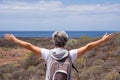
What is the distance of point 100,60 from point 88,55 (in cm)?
282

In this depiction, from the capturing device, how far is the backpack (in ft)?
13.6

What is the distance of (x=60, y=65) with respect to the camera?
4.19 m

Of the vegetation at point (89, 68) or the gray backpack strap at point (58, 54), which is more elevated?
the gray backpack strap at point (58, 54)

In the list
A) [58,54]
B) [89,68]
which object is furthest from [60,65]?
[89,68]

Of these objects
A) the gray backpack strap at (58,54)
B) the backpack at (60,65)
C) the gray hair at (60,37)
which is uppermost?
the gray hair at (60,37)

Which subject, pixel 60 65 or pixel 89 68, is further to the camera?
pixel 89 68

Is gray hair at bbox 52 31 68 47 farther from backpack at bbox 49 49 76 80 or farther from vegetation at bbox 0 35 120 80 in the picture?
vegetation at bbox 0 35 120 80

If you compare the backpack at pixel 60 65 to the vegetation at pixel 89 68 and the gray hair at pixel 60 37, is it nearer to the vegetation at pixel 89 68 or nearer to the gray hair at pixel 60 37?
the gray hair at pixel 60 37

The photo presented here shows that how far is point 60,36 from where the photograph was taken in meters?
4.23

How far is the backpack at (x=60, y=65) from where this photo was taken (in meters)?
4.14

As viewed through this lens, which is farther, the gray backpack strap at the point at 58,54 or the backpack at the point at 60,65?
the gray backpack strap at the point at 58,54

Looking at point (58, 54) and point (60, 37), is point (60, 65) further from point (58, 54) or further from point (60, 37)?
point (60, 37)

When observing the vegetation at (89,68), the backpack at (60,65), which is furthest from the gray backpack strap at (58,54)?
the vegetation at (89,68)

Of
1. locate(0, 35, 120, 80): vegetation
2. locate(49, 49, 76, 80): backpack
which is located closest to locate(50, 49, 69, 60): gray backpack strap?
locate(49, 49, 76, 80): backpack
